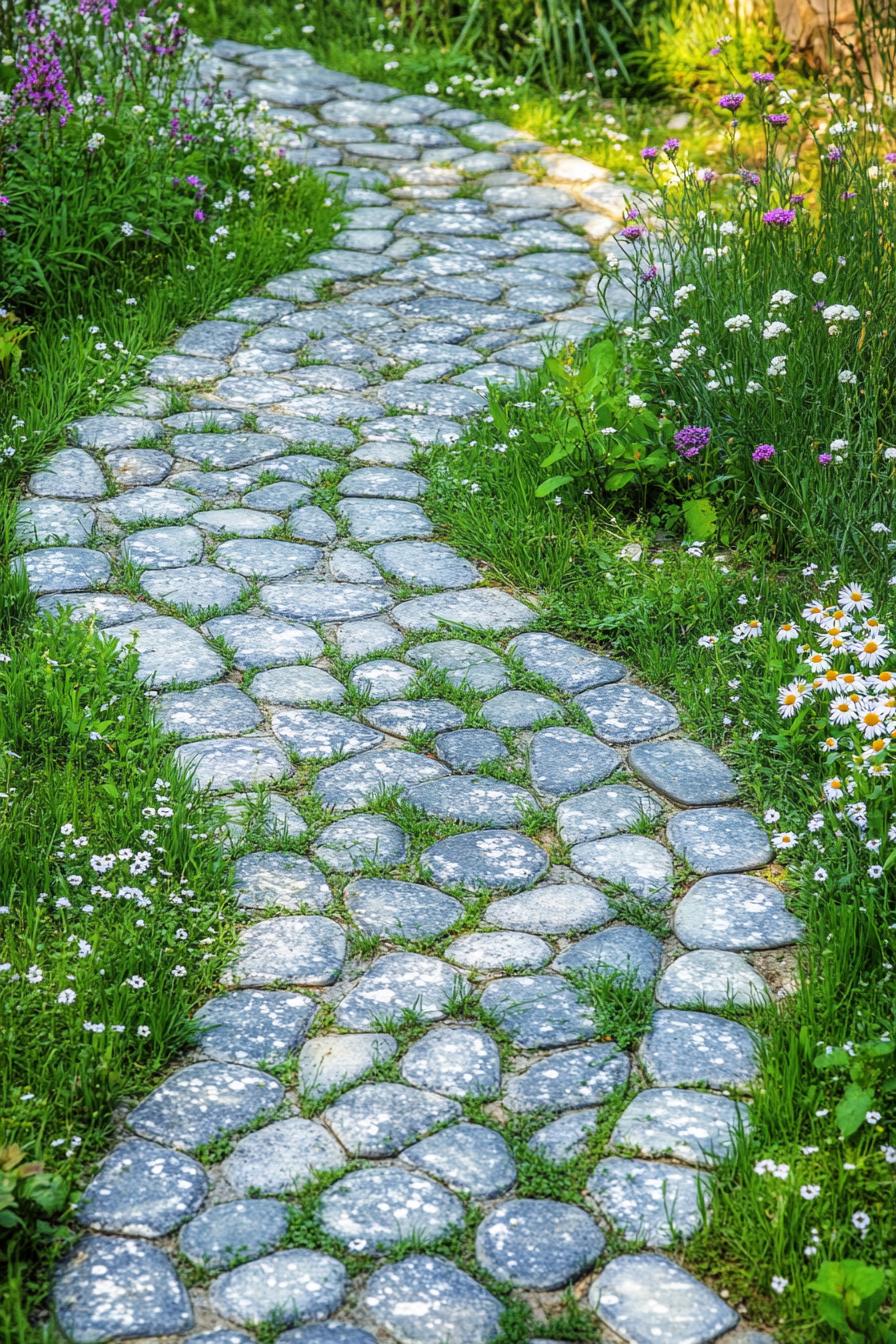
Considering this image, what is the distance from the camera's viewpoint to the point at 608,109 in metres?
7.87

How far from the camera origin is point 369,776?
3412 mm

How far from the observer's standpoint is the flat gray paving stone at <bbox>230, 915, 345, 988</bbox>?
9.25 ft

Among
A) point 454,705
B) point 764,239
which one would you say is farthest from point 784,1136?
point 764,239

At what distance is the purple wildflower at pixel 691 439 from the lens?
411cm

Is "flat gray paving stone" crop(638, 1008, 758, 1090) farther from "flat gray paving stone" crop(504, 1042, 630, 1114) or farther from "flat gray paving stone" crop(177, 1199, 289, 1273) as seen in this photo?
"flat gray paving stone" crop(177, 1199, 289, 1273)

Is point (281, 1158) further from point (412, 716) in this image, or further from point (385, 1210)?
point (412, 716)

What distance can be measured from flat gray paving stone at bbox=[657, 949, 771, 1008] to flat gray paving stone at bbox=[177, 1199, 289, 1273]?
2.75 feet

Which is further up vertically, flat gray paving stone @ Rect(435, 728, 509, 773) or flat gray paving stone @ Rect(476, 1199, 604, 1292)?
flat gray paving stone @ Rect(435, 728, 509, 773)

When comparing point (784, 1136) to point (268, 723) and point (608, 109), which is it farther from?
point (608, 109)

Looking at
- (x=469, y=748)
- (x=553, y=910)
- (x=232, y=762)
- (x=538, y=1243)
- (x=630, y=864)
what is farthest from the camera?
(x=469, y=748)

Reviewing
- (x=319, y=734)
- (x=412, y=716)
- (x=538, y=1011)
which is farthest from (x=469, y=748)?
(x=538, y=1011)

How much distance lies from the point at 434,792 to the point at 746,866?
0.71m

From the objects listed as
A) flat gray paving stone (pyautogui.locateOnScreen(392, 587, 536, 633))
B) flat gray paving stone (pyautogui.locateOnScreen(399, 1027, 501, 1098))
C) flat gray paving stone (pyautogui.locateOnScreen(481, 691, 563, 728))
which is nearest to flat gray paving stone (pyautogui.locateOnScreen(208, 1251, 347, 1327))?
flat gray paving stone (pyautogui.locateOnScreen(399, 1027, 501, 1098))

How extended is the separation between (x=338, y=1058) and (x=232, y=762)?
970 millimetres
